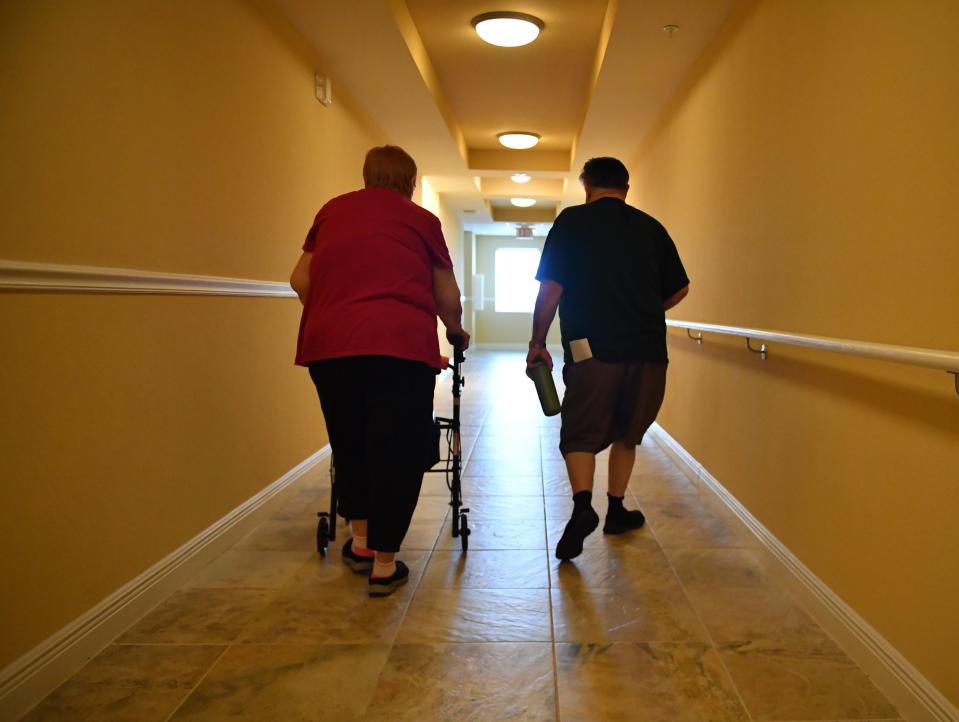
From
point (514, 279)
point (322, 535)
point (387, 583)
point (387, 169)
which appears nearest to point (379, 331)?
point (387, 169)

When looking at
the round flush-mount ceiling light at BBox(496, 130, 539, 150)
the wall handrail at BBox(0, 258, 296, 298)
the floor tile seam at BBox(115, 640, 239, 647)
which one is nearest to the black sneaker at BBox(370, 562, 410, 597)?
the floor tile seam at BBox(115, 640, 239, 647)

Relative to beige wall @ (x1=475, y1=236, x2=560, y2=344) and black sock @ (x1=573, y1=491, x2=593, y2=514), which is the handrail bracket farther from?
beige wall @ (x1=475, y1=236, x2=560, y2=344)

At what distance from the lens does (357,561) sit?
2268mm

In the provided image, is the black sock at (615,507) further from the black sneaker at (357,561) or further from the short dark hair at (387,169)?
the short dark hair at (387,169)

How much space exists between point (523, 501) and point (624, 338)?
43.8 inches

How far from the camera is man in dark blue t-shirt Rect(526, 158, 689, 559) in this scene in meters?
2.28

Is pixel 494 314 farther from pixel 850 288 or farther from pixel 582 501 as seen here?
pixel 850 288

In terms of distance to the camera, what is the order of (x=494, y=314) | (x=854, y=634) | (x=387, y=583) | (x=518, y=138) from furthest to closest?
(x=494, y=314) → (x=518, y=138) → (x=387, y=583) → (x=854, y=634)

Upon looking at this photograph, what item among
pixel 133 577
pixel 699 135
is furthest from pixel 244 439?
pixel 699 135

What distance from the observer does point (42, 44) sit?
1.51 m

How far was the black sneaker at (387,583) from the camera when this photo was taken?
2.06m

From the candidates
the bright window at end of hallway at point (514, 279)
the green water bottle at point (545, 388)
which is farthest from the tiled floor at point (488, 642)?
the bright window at end of hallway at point (514, 279)

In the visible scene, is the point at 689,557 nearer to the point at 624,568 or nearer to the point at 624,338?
the point at 624,568

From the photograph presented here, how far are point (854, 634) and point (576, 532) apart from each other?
86cm
